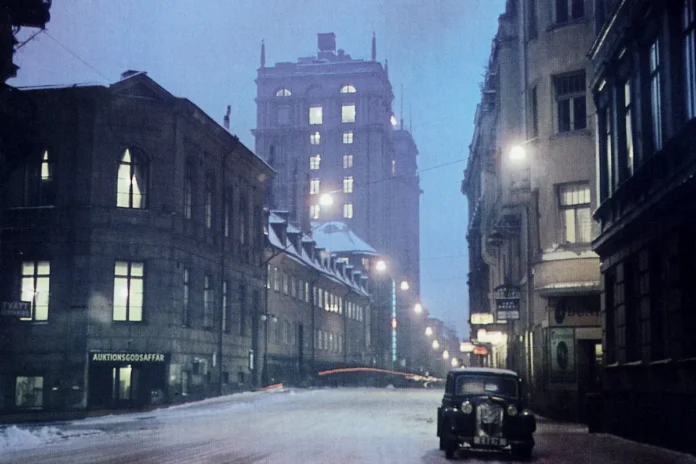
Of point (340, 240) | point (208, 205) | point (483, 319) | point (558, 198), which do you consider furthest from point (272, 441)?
point (340, 240)

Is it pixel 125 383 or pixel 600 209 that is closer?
pixel 600 209

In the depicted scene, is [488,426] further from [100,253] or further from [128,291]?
[128,291]

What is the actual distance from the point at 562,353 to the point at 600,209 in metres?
7.97

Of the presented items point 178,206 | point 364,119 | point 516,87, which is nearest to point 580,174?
point 516,87

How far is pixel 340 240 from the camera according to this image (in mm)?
116500

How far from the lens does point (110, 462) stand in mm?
16734

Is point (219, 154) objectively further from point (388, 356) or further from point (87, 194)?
point (388, 356)

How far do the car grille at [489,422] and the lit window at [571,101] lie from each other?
607 inches

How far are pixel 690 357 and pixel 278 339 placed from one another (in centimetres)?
5041

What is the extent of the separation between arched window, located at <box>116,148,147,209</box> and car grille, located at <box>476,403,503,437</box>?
1002 inches

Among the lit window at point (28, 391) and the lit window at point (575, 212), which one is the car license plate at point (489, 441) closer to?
the lit window at point (575, 212)

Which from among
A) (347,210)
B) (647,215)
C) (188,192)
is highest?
(347,210)

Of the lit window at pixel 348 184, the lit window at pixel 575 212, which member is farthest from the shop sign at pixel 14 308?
the lit window at pixel 348 184

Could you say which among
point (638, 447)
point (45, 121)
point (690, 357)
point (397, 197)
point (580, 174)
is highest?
point (397, 197)
